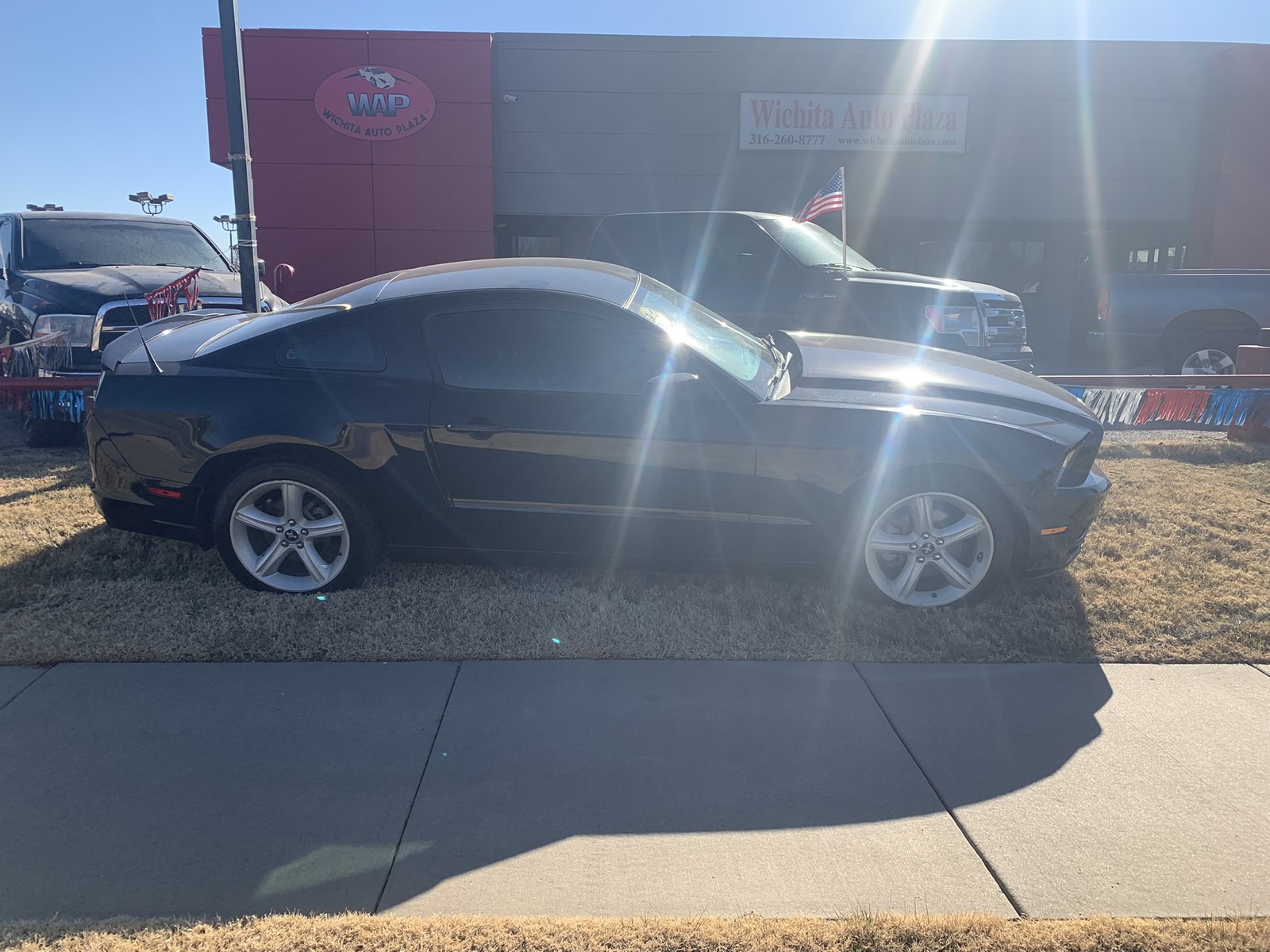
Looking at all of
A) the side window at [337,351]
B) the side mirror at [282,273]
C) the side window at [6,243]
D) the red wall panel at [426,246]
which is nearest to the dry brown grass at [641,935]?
the side window at [337,351]

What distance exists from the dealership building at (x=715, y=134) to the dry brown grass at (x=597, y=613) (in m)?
11.1

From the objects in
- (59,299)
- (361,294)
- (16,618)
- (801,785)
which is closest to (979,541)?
(801,785)

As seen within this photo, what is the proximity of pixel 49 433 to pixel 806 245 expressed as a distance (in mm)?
6626

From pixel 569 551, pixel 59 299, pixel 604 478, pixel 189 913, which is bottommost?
pixel 189 913

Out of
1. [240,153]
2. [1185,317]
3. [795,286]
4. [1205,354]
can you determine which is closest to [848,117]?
[1185,317]

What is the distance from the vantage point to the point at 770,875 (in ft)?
8.64

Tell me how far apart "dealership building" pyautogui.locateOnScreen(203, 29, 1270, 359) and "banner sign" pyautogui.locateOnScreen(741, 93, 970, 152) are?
0.10ft

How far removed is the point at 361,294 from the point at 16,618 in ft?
7.15

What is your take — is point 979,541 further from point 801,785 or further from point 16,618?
point 16,618

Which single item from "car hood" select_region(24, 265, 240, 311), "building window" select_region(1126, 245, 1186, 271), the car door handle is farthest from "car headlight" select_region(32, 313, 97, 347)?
"building window" select_region(1126, 245, 1186, 271)

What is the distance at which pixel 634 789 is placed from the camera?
3.04m

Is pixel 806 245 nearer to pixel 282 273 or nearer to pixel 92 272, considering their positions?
pixel 92 272

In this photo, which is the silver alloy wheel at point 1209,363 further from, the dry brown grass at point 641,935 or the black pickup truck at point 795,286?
the dry brown grass at point 641,935

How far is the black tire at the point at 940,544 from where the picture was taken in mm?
4176
